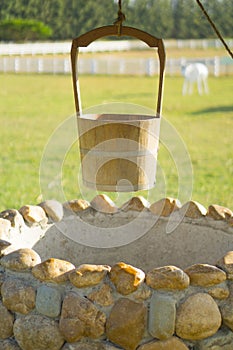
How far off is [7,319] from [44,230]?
2.16 feet

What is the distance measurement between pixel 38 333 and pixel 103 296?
0.26 meters

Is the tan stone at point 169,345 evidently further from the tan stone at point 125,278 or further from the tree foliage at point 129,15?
the tree foliage at point 129,15

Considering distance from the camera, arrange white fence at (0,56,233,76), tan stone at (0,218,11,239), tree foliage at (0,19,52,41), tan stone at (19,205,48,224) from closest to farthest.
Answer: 1. tan stone at (0,218,11,239)
2. tan stone at (19,205,48,224)
3. white fence at (0,56,233,76)
4. tree foliage at (0,19,52,41)

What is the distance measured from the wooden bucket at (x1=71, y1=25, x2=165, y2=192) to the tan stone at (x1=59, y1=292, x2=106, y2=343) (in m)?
0.52

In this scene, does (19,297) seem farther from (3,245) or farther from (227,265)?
(227,265)

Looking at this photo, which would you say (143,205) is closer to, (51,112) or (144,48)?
(51,112)

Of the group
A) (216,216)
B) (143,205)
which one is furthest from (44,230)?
(216,216)

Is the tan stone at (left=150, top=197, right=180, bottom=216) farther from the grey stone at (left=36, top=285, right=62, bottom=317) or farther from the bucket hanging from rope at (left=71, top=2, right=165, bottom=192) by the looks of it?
the grey stone at (left=36, top=285, right=62, bottom=317)

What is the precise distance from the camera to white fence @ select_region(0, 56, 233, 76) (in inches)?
755

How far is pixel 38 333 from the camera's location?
2285mm

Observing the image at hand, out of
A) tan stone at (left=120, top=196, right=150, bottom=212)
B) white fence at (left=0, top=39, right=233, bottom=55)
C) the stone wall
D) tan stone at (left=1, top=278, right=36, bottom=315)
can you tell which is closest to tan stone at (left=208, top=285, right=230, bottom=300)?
the stone wall

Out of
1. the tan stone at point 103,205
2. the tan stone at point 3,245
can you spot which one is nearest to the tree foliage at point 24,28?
the tan stone at point 103,205

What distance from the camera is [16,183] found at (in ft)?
19.8

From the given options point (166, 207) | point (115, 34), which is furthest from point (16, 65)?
point (115, 34)
